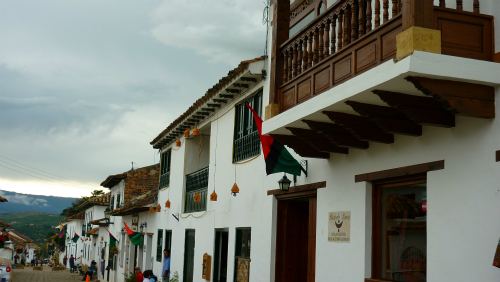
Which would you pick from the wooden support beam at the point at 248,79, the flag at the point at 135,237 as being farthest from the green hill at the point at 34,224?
the wooden support beam at the point at 248,79

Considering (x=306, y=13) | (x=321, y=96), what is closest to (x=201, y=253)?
(x=306, y=13)

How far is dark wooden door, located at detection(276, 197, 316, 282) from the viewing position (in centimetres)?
1123

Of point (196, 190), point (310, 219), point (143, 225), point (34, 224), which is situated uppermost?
point (196, 190)

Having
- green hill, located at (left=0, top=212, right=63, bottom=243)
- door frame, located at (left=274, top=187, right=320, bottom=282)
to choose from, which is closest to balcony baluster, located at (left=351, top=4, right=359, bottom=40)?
door frame, located at (left=274, top=187, right=320, bottom=282)

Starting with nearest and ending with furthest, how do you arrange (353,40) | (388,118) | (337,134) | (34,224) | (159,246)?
(388,118)
(353,40)
(337,134)
(159,246)
(34,224)

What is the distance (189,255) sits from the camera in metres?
17.8

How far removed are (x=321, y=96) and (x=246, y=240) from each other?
256 inches

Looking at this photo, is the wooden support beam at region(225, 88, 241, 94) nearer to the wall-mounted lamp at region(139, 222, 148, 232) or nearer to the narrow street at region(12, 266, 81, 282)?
the wall-mounted lamp at region(139, 222, 148, 232)

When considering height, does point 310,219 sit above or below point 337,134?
below

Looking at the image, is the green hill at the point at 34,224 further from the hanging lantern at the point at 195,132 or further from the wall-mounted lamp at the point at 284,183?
the wall-mounted lamp at the point at 284,183

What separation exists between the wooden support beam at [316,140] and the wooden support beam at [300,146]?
0.18m

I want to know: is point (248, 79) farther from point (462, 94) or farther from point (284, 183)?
point (462, 94)

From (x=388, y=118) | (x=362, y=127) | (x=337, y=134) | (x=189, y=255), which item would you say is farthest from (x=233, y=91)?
(x=388, y=118)

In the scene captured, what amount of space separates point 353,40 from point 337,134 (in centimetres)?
147
